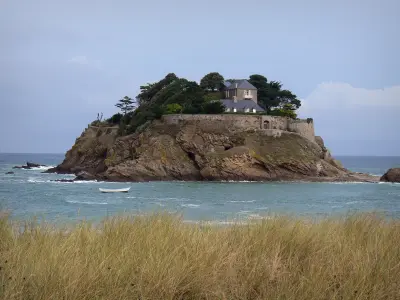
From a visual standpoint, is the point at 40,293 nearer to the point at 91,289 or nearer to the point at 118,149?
the point at 91,289

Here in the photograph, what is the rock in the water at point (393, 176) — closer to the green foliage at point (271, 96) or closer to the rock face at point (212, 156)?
the rock face at point (212, 156)

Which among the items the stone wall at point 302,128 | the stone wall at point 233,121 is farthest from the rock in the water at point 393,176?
the stone wall at point 233,121

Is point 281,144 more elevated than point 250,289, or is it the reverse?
point 281,144

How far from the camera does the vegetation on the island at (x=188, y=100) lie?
56062mm

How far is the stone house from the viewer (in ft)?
204

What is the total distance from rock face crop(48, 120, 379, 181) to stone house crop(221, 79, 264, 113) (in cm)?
897

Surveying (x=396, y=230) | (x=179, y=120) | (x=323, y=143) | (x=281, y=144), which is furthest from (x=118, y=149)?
(x=396, y=230)

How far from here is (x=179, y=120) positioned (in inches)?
2100

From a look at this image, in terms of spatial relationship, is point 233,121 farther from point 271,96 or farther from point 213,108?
point 271,96

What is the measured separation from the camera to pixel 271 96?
7238 centimetres

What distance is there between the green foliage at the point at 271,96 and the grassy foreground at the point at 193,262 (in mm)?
65143

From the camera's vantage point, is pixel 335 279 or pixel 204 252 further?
pixel 204 252

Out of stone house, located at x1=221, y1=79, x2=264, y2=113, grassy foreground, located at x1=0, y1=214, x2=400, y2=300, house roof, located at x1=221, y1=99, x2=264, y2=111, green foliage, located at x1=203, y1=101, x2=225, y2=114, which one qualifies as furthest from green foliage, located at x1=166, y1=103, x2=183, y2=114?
grassy foreground, located at x1=0, y1=214, x2=400, y2=300

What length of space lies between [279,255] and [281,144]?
4637 centimetres
